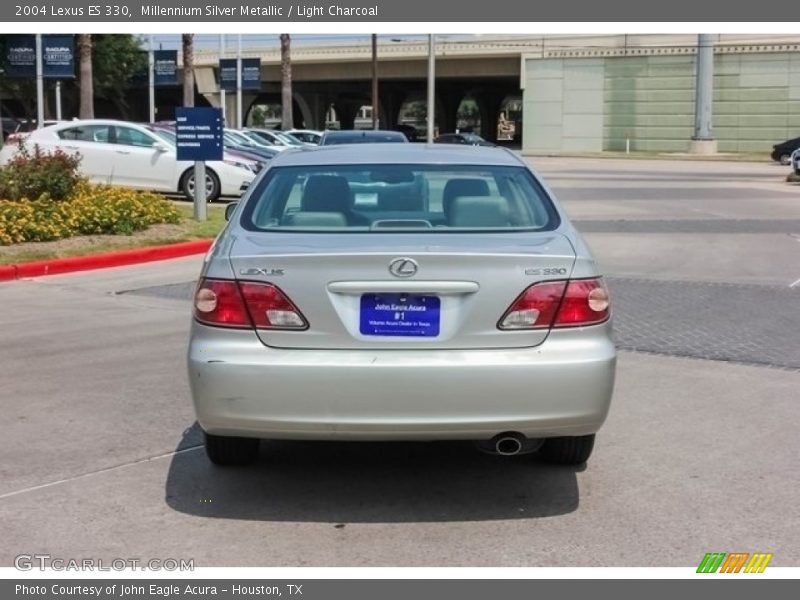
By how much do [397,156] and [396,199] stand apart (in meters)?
0.28

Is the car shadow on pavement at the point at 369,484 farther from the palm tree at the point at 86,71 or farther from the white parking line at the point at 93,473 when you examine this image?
the palm tree at the point at 86,71

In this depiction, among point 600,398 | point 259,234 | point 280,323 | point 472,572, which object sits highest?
point 259,234

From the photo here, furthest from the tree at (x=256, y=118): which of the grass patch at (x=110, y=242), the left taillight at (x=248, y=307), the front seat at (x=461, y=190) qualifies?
the left taillight at (x=248, y=307)

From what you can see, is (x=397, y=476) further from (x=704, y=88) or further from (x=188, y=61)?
(x=704, y=88)

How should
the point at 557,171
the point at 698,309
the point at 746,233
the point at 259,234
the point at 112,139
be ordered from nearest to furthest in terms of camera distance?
the point at 259,234 < the point at 698,309 < the point at 746,233 < the point at 112,139 < the point at 557,171

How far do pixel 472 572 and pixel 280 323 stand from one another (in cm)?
131

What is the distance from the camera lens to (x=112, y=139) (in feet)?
63.7

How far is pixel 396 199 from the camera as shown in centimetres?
557

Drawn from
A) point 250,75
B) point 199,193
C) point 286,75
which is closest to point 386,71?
point 286,75

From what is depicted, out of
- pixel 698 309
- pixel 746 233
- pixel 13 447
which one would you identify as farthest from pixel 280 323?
pixel 746 233

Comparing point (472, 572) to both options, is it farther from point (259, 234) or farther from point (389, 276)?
point (259, 234)

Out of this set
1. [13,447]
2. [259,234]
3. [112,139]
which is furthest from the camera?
[112,139]

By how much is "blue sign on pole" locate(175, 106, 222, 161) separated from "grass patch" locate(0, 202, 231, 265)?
3.12 ft

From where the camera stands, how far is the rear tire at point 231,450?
202 inches
